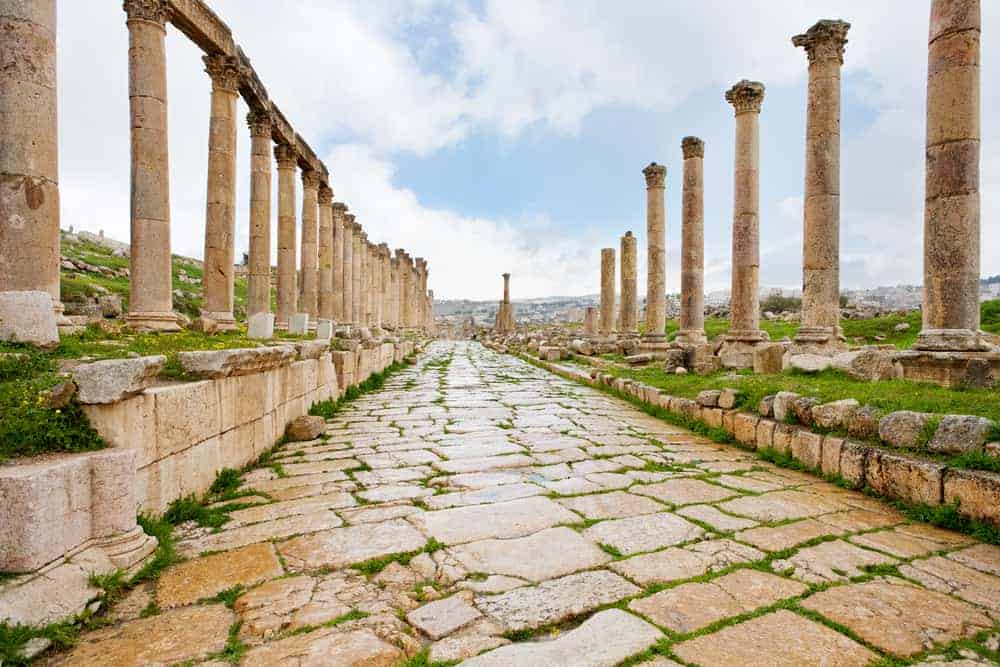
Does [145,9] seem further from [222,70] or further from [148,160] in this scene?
[222,70]

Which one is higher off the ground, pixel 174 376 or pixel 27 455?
pixel 174 376

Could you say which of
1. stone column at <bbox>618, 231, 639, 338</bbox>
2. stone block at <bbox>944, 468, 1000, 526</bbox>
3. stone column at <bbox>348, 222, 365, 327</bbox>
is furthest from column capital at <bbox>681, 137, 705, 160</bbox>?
stone column at <bbox>348, 222, 365, 327</bbox>

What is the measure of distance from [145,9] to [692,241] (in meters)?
13.4

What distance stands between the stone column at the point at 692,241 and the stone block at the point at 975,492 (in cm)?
1148

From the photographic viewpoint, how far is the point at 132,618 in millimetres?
2730

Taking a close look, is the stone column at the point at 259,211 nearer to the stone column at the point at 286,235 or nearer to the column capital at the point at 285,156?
the stone column at the point at 286,235

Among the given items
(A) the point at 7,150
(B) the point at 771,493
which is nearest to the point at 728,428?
(B) the point at 771,493

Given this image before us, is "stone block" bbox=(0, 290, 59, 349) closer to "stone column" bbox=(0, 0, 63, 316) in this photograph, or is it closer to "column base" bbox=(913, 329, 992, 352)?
"stone column" bbox=(0, 0, 63, 316)

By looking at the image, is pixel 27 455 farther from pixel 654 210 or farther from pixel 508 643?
pixel 654 210

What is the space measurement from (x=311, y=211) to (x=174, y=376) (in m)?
13.4

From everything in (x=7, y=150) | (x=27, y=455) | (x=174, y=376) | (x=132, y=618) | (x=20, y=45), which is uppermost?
(x=20, y=45)

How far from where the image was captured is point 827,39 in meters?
10.3

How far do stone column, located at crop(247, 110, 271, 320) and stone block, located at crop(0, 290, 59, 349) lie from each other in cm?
776

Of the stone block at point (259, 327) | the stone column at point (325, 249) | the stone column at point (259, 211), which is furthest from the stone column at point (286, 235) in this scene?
the stone block at point (259, 327)
